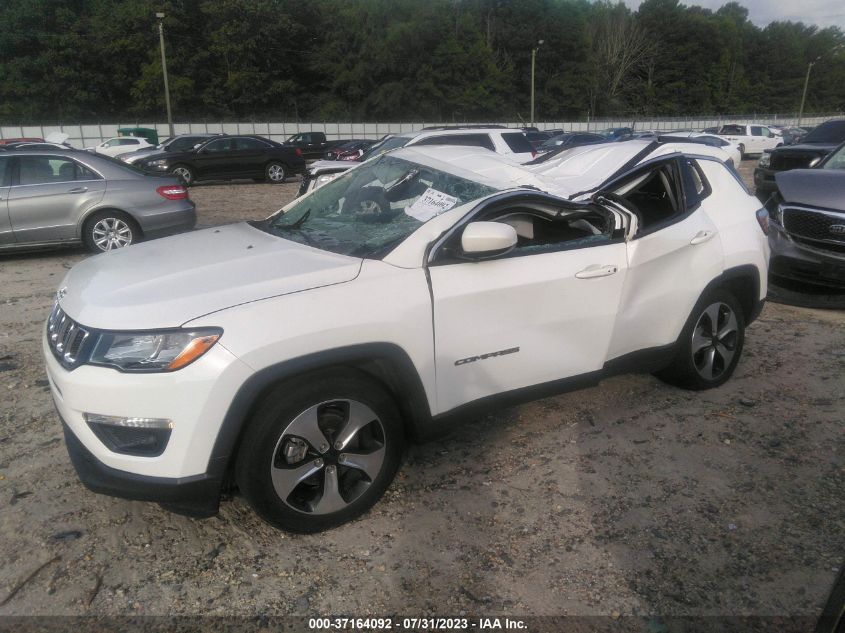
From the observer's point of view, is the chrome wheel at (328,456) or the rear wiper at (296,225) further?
the rear wiper at (296,225)

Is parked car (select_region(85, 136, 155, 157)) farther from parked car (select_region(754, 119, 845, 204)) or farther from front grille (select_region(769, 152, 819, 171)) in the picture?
front grille (select_region(769, 152, 819, 171))

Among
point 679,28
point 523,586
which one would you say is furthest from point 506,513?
point 679,28

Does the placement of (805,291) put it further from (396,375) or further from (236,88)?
(236,88)

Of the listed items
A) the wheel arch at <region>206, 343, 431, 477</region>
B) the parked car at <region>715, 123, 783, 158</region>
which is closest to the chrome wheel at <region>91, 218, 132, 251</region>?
the wheel arch at <region>206, 343, 431, 477</region>

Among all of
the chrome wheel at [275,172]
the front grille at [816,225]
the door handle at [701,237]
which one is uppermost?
the door handle at [701,237]

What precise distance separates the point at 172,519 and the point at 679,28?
9257cm

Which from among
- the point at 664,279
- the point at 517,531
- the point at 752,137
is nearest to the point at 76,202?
the point at 664,279

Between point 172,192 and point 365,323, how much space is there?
693cm

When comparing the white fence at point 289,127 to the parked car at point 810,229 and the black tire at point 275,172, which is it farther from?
the parked car at point 810,229

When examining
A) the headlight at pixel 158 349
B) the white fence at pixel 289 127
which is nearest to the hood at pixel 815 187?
the headlight at pixel 158 349

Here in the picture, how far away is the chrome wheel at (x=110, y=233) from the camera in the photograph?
834cm

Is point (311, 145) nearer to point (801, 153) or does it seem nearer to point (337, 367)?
point (801, 153)

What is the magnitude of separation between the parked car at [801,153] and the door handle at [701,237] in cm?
774

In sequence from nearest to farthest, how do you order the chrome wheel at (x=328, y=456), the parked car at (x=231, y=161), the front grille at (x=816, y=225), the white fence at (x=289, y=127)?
the chrome wheel at (x=328, y=456) < the front grille at (x=816, y=225) < the parked car at (x=231, y=161) < the white fence at (x=289, y=127)
